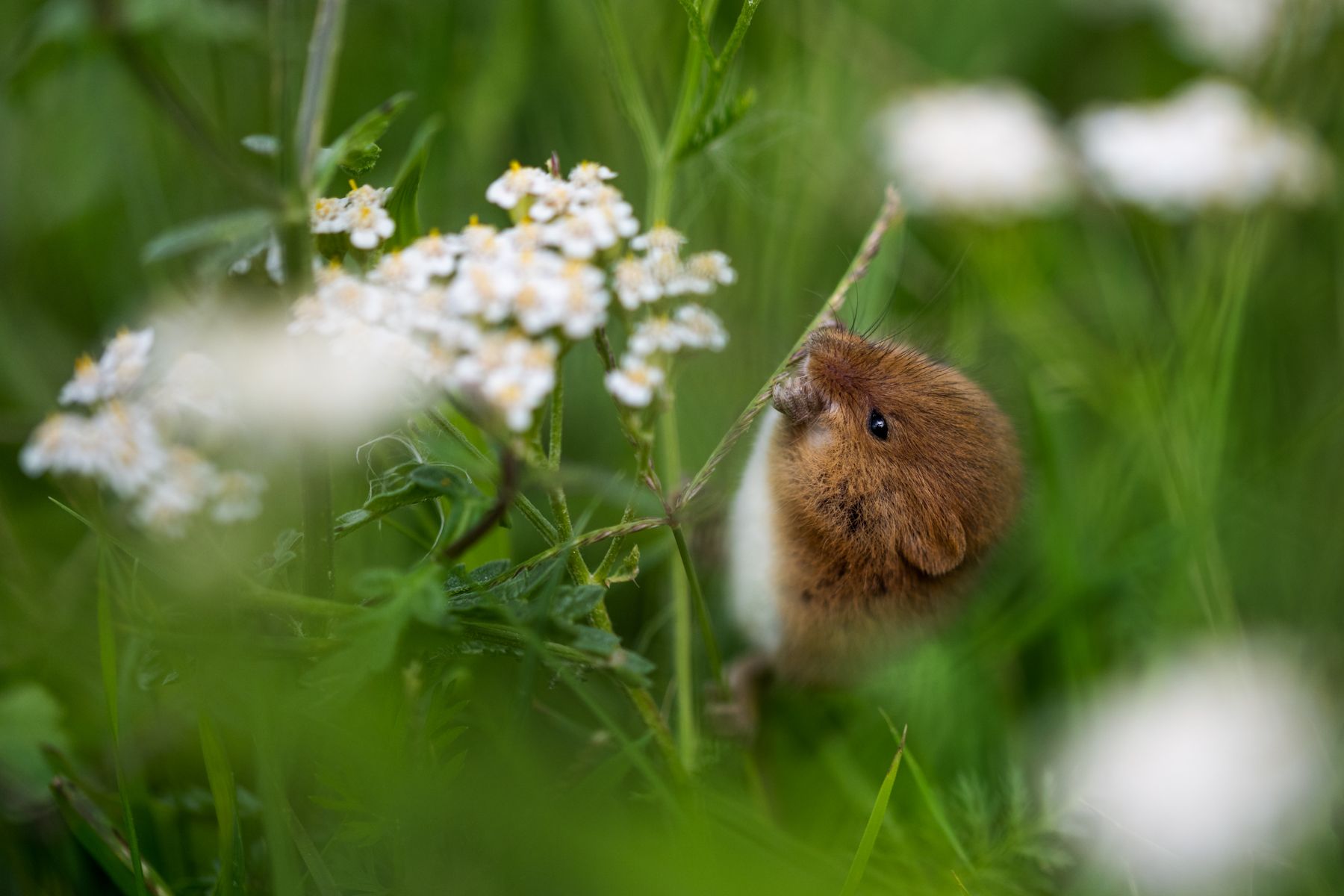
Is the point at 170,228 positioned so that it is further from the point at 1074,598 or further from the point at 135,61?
the point at 1074,598

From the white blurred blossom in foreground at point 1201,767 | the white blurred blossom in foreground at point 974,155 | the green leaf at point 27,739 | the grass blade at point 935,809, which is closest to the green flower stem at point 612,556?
the grass blade at point 935,809

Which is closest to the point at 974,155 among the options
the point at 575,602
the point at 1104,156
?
the point at 1104,156

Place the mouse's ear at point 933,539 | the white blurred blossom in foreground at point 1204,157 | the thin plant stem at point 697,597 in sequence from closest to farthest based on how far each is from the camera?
the thin plant stem at point 697,597
the mouse's ear at point 933,539
the white blurred blossom in foreground at point 1204,157

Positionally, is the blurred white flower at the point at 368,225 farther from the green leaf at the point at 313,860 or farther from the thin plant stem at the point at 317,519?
the green leaf at the point at 313,860

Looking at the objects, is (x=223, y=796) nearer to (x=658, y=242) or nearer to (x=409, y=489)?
(x=409, y=489)

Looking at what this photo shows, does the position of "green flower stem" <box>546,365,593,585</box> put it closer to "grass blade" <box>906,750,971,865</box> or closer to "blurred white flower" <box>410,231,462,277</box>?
"blurred white flower" <box>410,231,462,277</box>

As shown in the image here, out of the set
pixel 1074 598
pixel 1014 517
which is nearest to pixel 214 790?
pixel 1014 517
